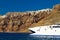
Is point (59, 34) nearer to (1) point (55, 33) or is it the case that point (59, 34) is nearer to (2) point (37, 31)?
(1) point (55, 33)

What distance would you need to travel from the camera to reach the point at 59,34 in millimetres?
137375

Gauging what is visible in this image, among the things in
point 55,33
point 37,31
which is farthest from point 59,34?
point 37,31

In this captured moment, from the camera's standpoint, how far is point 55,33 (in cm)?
13800

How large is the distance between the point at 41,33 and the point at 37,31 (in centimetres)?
338

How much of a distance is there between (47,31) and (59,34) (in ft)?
21.3

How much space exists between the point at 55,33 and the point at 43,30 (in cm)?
654

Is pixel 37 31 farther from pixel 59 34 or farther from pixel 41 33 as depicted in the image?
pixel 59 34

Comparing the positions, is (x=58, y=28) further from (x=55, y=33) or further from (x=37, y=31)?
(x=37, y=31)

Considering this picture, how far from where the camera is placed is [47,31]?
13800 cm

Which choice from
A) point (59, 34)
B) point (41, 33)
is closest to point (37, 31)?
point (41, 33)

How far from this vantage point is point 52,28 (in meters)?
138

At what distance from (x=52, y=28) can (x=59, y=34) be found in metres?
4.86

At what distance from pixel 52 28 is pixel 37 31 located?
8.67 m

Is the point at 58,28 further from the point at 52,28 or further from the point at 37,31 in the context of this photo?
the point at 37,31
